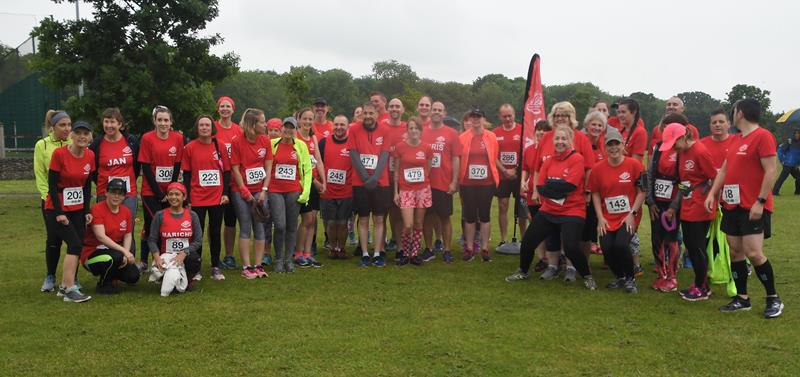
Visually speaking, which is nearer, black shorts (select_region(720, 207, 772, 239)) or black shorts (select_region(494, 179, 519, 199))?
black shorts (select_region(720, 207, 772, 239))

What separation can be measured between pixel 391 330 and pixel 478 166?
321 cm

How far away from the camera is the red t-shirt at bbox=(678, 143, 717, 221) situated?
564 centimetres

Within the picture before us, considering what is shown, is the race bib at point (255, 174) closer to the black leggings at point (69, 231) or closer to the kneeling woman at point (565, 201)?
the black leggings at point (69, 231)

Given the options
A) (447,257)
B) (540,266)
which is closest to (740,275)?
(540,266)

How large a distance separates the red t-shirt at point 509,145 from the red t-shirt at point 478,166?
598 millimetres

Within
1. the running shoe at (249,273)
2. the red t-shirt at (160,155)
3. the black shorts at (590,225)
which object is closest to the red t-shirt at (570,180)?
the black shorts at (590,225)

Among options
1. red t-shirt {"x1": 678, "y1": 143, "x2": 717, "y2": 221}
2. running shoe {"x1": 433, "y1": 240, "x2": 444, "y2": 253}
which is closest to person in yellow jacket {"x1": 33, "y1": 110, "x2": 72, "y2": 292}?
running shoe {"x1": 433, "y1": 240, "x2": 444, "y2": 253}

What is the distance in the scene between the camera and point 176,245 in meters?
6.06

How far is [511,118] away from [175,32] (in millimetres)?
9484

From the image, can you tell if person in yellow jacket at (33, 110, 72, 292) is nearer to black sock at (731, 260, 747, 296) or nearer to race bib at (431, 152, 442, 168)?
race bib at (431, 152, 442, 168)

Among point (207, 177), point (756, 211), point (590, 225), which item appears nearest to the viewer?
point (756, 211)

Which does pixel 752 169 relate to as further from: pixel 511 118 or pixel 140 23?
pixel 140 23

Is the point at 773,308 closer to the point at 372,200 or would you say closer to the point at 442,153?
the point at 442,153

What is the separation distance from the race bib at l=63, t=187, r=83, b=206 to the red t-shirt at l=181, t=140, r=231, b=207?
985mm
